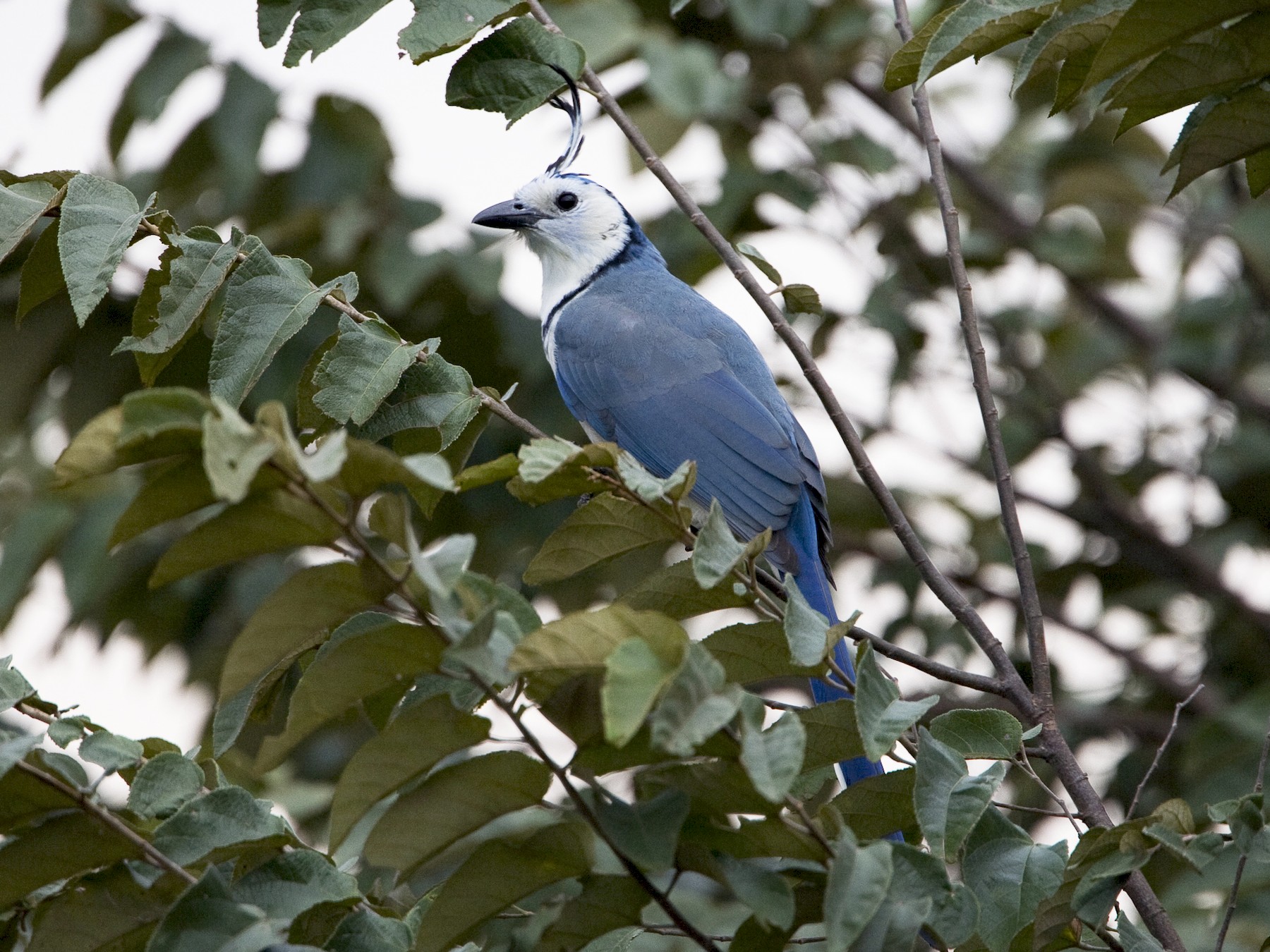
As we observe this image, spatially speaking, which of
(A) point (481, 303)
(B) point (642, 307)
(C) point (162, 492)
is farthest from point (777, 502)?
(C) point (162, 492)

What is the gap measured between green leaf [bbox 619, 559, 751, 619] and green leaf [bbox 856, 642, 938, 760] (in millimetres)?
221

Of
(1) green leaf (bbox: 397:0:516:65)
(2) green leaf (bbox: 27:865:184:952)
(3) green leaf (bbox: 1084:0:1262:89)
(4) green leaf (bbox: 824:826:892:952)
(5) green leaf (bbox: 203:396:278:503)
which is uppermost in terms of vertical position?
(3) green leaf (bbox: 1084:0:1262:89)

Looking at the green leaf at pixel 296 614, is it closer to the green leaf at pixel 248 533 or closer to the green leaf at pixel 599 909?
the green leaf at pixel 248 533

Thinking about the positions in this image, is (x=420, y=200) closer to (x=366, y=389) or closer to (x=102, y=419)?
(x=366, y=389)

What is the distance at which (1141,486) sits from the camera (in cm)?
464

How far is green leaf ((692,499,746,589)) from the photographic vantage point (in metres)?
1.52

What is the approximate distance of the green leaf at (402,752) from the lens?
136cm

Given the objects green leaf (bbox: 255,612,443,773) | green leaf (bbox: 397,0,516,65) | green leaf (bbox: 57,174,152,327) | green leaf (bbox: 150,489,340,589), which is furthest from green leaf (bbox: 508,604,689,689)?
green leaf (bbox: 397,0,516,65)

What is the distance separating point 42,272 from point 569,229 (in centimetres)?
→ 237

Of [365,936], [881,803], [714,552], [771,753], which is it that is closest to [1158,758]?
[881,803]

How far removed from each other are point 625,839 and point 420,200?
10.4ft

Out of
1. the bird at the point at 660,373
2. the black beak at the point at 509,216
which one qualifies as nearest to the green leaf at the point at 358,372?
the bird at the point at 660,373

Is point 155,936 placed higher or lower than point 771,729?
lower

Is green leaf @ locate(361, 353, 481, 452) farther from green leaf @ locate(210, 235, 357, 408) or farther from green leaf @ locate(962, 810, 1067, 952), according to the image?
green leaf @ locate(962, 810, 1067, 952)
